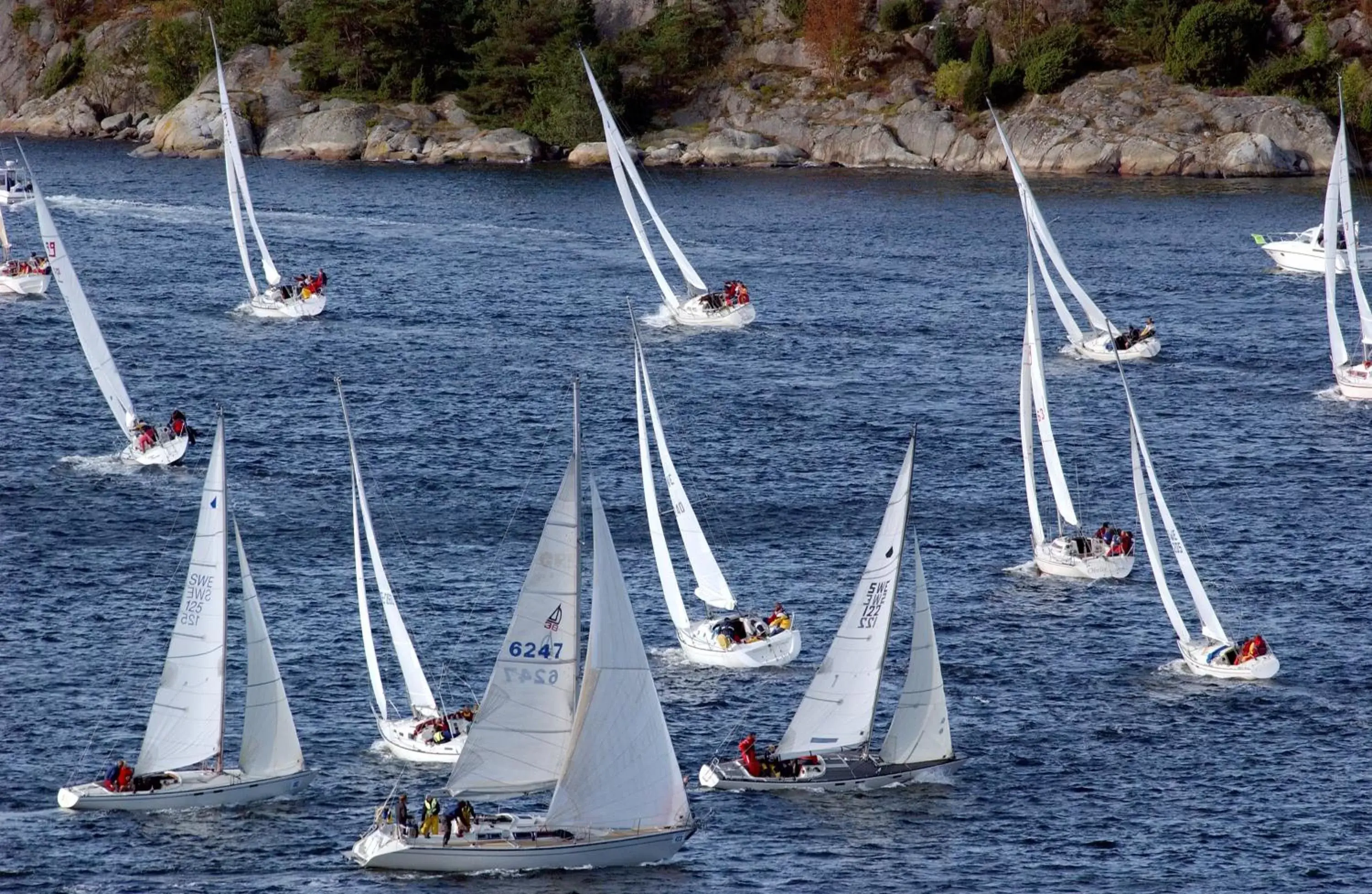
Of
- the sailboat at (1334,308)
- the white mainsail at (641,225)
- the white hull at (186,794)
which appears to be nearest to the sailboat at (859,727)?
the white hull at (186,794)

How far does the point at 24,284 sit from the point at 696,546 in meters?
77.5

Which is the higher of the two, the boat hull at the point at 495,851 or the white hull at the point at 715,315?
the boat hull at the point at 495,851

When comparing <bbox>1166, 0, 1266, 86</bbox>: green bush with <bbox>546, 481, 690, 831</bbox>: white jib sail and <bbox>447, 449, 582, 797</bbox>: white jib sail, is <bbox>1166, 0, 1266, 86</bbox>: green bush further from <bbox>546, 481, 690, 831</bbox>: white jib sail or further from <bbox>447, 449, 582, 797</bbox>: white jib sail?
<bbox>447, 449, 582, 797</bbox>: white jib sail

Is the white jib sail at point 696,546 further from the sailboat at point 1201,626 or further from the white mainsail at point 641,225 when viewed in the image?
the white mainsail at point 641,225

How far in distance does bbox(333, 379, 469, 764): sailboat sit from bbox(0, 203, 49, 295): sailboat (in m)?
77.7

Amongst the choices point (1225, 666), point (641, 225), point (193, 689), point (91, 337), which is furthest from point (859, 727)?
point (641, 225)

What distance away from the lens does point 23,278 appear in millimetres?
132375

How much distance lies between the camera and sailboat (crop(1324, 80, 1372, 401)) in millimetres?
109062

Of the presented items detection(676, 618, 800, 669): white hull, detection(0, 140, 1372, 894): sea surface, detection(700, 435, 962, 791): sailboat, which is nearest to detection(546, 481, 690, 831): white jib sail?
detection(0, 140, 1372, 894): sea surface

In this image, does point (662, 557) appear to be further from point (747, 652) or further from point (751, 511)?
point (751, 511)

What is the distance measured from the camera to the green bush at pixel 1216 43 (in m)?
187

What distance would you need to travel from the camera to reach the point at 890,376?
113 meters

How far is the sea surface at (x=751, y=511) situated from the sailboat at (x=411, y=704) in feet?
2.83

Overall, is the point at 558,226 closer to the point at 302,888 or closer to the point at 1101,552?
the point at 1101,552
